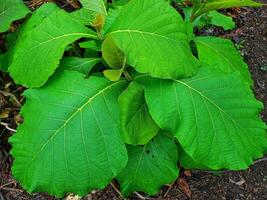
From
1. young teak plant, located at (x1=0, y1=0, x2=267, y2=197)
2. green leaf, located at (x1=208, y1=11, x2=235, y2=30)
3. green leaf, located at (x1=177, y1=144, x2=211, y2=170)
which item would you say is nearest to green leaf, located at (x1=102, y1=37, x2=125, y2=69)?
young teak plant, located at (x1=0, y1=0, x2=267, y2=197)

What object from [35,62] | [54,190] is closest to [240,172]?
[54,190]

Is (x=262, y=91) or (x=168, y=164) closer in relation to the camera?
(x=168, y=164)

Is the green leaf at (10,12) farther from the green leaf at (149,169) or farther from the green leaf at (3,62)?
the green leaf at (149,169)

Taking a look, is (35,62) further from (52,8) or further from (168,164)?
(168,164)

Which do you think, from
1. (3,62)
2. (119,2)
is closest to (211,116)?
(119,2)

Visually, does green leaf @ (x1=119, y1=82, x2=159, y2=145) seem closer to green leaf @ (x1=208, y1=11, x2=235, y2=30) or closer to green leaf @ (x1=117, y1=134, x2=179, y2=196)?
green leaf @ (x1=117, y1=134, x2=179, y2=196)

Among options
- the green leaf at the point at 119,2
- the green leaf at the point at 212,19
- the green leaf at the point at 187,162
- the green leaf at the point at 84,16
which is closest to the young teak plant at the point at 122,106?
the green leaf at the point at 84,16
